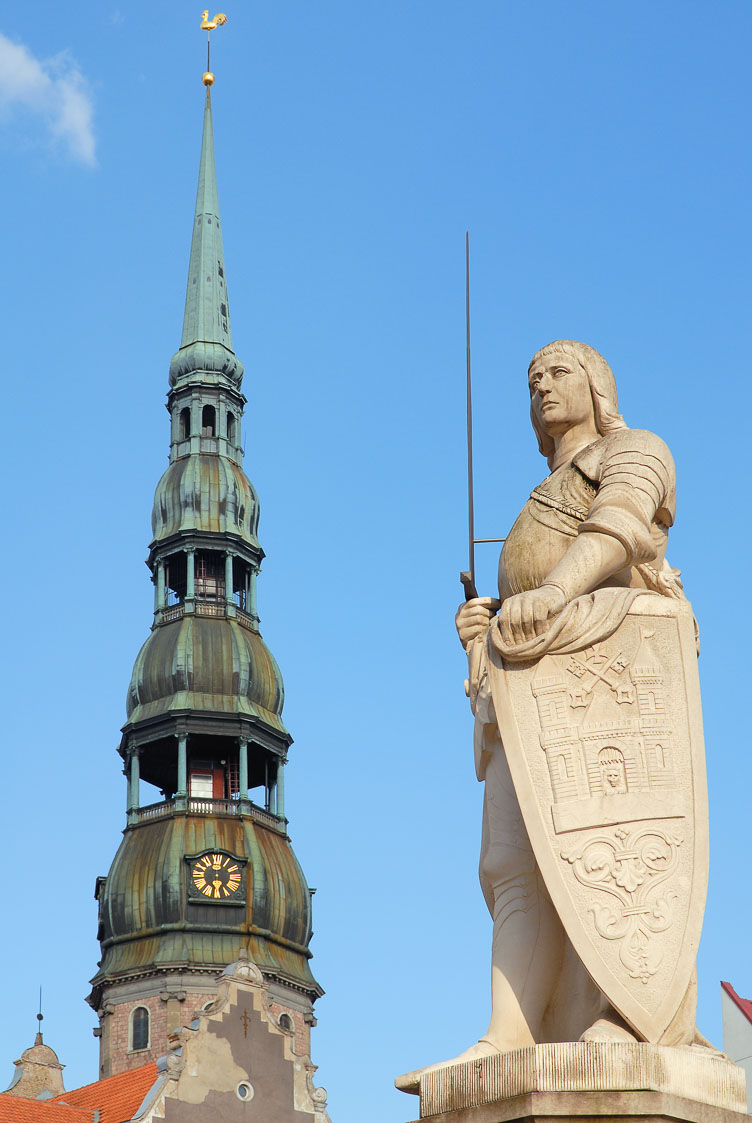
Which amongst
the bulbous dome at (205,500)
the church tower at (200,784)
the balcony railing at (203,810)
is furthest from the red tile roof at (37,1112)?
the bulbous dome at (205,500)

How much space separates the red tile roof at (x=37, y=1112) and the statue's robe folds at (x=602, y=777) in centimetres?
4526

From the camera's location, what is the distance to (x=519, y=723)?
259 inches

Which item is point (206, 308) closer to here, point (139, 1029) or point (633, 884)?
point (139, 1029)

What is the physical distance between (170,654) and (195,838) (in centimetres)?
672

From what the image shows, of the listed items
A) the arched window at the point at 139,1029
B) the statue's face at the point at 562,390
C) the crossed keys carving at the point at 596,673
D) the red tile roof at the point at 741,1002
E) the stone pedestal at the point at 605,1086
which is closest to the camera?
the stone pedestal at the point at 605,1086

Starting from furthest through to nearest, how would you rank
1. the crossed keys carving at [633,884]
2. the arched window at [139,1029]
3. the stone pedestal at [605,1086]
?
the arched window at [139,1029] < the crossed keys carving at [633,884] < the stone pedestal at [605,1086]

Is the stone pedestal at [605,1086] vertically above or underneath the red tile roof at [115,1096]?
underneath

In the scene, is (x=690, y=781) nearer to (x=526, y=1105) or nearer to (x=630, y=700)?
(x=630, y=700)

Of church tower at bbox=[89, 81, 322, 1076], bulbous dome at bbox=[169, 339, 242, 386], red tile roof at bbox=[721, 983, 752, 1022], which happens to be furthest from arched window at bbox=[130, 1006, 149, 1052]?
red tile roof at bbox=[721, 983, 752, 1022]

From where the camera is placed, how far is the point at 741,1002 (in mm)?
→ 24547

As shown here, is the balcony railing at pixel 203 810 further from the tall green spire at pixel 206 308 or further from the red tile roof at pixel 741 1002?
the red tile roof at pixel 741 1002

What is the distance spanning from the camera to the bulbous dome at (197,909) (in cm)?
6325

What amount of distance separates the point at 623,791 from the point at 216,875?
5878 cm

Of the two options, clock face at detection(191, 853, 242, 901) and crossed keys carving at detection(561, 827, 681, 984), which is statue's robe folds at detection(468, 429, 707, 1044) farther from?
clock face at detection(191, 853, 242, 901)
